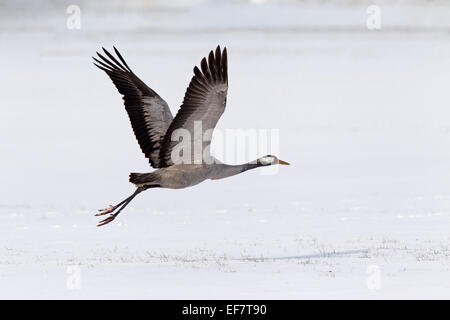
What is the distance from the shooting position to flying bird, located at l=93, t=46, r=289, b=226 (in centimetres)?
1105

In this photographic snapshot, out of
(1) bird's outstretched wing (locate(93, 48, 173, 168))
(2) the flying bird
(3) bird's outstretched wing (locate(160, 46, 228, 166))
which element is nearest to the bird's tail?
(2) the flying bird

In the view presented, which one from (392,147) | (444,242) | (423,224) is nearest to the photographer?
(444,242)

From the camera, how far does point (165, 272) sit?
12.1 meters

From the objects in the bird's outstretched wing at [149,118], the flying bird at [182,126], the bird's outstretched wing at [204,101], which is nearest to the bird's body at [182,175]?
the flying bird at [182,126]

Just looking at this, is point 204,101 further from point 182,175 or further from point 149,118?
point 149,118

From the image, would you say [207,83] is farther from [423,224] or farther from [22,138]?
[22,138]

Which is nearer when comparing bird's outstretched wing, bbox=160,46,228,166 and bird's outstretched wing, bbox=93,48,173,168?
bird's outstretched wing, bbox=160,46,228,166

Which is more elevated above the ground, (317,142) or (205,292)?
(317,142)

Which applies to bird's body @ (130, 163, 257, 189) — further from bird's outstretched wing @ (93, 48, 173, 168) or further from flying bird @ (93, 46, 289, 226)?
bird's outstretched wing @ (93, 48, 173, 168)

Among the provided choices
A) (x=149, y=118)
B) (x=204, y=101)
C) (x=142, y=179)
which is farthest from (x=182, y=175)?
(x=204, y=101)

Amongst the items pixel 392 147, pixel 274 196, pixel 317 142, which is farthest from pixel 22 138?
pixel 274 196

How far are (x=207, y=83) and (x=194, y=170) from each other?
1.48 meters

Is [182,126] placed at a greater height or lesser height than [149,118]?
lesser

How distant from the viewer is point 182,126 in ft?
37.4
